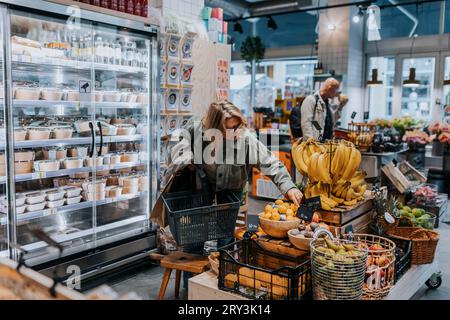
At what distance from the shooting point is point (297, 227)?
250cm

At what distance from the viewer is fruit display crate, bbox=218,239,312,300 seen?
6.55ft

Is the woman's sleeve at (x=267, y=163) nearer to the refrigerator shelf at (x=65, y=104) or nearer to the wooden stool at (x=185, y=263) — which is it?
the wooden stool at (x=185, y=263)

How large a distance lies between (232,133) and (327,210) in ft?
2.49

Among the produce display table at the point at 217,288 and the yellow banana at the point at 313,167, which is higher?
the yellow banana at the point at 313,167

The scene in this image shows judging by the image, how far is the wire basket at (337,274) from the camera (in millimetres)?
1951

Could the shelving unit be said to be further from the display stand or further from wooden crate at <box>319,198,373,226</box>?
wooden crate at <box>319,198,373,226</box>

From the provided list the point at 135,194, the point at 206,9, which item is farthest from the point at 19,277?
the point at 206,9

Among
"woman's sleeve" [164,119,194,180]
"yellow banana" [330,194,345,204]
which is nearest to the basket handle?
"yellow banana" [330,194,345,204]

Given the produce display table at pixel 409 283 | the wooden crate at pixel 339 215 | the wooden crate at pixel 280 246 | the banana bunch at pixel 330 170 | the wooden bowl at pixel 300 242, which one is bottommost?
the produce display table at pixel 409 283

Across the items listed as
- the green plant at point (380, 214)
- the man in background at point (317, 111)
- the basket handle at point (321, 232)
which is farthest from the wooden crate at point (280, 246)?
the man in background at point (317, 111)

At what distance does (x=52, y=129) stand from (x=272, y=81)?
9.71 meters

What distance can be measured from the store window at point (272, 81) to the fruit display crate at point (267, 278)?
1013cm

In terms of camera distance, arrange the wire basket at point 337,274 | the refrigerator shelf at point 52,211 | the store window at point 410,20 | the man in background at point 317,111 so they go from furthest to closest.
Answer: the store window at point 410,20, the man in background at point 317,111, the refrigerator shelf at point 52,211, the wire basket at point 337,274
